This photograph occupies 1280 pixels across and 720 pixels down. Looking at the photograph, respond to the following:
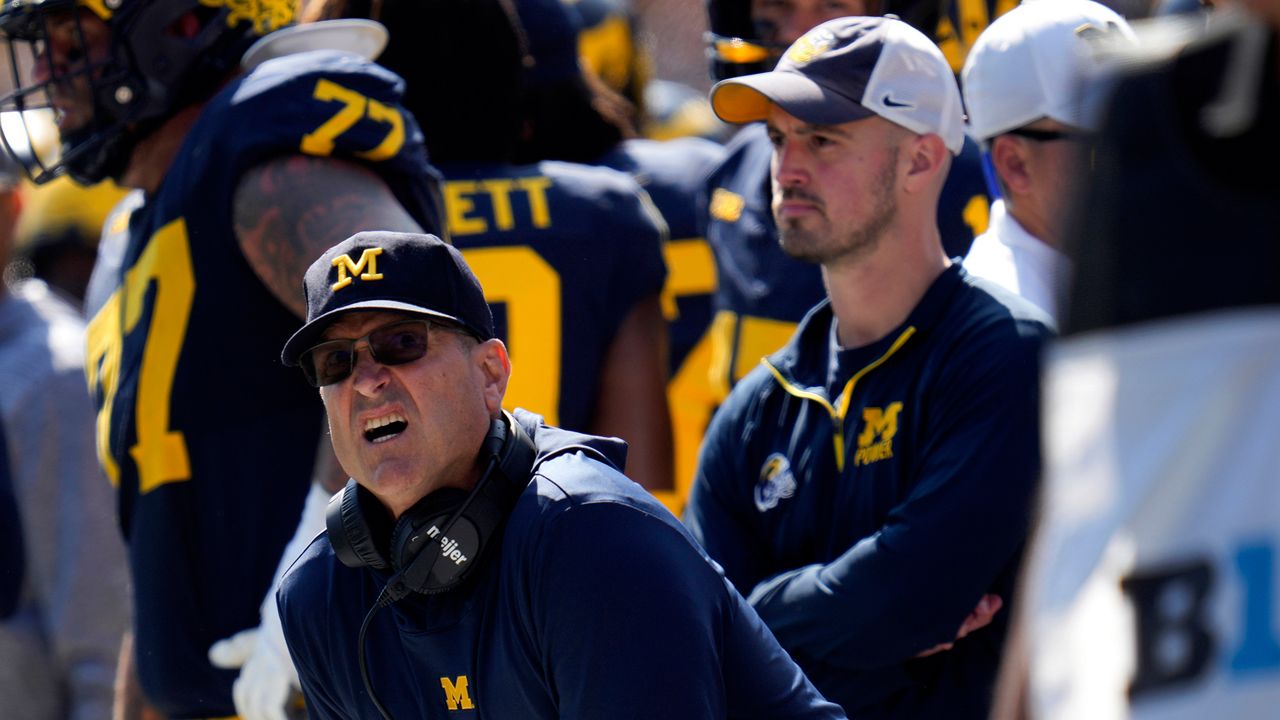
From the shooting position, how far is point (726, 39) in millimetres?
5059

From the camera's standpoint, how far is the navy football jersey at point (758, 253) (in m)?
4.43

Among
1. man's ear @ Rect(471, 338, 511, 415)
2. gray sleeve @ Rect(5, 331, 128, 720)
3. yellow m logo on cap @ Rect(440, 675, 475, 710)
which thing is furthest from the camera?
gray sleeve @ Rect(5, 331, 128, 720)

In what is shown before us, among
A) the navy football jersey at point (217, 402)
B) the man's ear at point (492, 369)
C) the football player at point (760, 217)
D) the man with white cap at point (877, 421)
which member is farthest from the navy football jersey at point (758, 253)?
the man's ear at point (492, 369)

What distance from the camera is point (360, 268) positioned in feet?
9.59

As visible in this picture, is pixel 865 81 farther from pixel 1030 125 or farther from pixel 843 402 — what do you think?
pixel 843 402

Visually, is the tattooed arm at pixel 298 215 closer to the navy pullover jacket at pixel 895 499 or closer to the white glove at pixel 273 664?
the white glove at pixel 273 664

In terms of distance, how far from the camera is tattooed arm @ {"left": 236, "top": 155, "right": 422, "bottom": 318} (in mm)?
3477

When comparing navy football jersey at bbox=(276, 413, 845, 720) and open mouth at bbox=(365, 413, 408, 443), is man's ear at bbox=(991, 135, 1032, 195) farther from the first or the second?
open mouth at bbox=(365, 413, 408, 443)

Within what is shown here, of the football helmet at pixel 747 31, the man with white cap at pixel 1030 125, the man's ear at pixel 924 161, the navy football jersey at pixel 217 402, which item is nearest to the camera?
the navy football jersey at pixel 217 402

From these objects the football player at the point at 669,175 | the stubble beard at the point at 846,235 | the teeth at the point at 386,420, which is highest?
the teeth at the point at 386,420

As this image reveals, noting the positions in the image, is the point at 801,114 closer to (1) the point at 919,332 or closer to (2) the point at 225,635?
(1) the point at 919,332

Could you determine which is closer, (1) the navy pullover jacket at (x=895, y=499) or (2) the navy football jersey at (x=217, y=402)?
(1) the navy pullover jacket at (x=895, y=499)

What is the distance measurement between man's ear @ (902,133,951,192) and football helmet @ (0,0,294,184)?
150 cm

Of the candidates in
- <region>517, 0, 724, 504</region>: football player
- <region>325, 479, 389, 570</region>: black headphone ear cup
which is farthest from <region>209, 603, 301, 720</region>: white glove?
<region>517, 0, 724, 504</region>: football player
